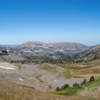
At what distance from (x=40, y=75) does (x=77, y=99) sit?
7296cm

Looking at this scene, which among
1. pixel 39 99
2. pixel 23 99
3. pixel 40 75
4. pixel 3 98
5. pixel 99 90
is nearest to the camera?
pixel 3 98

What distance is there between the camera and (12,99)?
1994cm

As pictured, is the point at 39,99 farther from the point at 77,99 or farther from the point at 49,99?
the point at 77,99

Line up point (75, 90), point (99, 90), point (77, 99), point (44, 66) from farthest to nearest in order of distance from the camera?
point (44, 66) < point (75, 90) < point (99, 90) < point (77, 99)

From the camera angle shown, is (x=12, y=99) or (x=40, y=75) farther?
(x=40, y=75)

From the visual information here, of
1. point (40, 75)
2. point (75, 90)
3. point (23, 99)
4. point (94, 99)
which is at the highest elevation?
point (23, 99)

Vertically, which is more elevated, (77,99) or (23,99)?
(23,99)

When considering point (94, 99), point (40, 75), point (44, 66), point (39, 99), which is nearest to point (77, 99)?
point (94, 99)

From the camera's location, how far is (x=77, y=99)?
26672 millimetres

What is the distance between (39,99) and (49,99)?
6.51 feet

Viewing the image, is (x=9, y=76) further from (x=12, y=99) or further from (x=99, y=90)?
(x=12, y=99)

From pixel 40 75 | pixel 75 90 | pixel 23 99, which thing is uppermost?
pixel 23 99

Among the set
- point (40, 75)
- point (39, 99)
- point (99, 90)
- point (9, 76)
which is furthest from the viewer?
point (40, 75)

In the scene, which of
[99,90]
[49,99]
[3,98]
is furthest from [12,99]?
[99,90]
